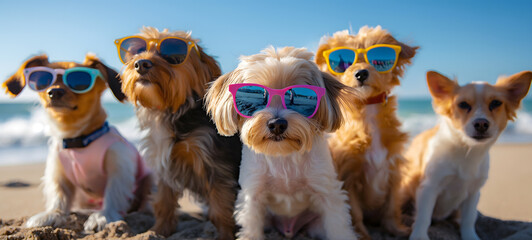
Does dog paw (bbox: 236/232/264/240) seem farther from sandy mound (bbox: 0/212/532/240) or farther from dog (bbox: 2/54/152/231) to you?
dog (bbox: 2/54/152/231)

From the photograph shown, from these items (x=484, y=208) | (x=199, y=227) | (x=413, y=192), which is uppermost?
(x=413, y=192)

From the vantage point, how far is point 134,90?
306cm

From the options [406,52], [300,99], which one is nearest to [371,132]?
[406,52]

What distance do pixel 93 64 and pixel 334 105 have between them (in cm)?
271

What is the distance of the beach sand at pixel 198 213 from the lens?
10.9 feet

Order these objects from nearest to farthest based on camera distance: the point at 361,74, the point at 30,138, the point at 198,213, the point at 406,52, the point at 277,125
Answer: the point at 277,125 → the point at 361,74 → the point at 406,52 → the point at 198,213 → the point at 30,138

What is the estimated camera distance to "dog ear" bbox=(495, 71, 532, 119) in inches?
128

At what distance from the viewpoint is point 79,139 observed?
3.75 metres

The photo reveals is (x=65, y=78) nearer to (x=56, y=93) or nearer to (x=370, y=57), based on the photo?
(x=56, y=93)

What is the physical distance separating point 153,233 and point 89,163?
3.90ft

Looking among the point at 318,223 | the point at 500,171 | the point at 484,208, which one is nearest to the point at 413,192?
the point at 318,223

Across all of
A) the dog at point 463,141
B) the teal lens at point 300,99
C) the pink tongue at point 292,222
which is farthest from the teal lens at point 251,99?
the dog at point 463,141

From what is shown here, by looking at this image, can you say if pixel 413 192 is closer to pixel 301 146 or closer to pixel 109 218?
pixel 301 146

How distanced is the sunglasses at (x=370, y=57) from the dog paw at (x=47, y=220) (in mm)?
2975
